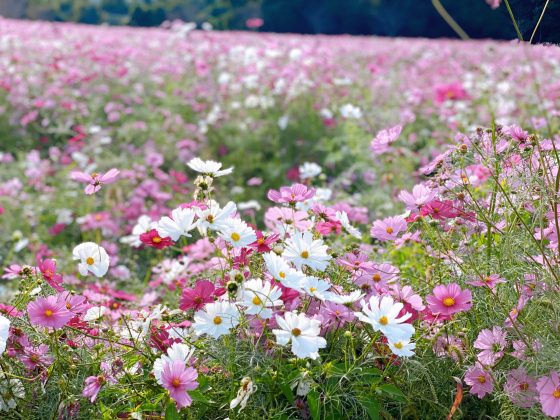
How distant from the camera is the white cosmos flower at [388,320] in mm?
1201

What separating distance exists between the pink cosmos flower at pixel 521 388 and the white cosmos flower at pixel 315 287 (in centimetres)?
39

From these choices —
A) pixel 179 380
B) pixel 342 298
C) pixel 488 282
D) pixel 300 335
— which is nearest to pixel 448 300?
pixel 488 282

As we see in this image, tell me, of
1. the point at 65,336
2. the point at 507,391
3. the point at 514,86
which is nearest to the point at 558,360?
the point at 507,391

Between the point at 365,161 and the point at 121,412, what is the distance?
3349 mm

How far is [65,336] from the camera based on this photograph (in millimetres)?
1533

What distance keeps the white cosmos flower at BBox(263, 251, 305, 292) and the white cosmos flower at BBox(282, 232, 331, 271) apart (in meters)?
0.03

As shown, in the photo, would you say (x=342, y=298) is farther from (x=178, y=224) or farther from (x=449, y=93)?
(x=449, y=93)

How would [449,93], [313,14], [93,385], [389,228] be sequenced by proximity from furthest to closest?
[313,14] < [449,93] < [389,228] < [93,385]

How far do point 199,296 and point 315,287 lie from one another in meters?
0.24

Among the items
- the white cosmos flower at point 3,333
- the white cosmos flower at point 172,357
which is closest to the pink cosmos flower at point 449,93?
the white cosmos flower at point 172,357

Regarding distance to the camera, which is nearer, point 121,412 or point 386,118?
point 121,412

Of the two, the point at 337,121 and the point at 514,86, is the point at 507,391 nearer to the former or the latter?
the point at 337,121

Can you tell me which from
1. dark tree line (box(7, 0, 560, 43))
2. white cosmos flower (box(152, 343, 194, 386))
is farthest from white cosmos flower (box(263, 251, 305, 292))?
dark tree line (box(7, 0, 560, 43))

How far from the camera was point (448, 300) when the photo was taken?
52.9 inches
